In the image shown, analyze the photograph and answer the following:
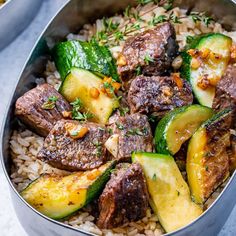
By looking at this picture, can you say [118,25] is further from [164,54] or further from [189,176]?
[189,176]

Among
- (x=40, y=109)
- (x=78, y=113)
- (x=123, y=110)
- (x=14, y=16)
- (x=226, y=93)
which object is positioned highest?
(x=14, y=16)

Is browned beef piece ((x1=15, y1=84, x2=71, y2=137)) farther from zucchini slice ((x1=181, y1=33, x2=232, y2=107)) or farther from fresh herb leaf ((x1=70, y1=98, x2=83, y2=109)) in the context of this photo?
zucchini slice ((x1=181, y1=33, x2=232, y2=107))

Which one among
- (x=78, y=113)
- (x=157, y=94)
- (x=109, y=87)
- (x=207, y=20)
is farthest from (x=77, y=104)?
(x=207, y=20)

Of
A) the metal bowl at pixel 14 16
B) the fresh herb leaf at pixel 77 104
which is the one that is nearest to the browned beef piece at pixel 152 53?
the fresh herb leaf at pixel 77 104

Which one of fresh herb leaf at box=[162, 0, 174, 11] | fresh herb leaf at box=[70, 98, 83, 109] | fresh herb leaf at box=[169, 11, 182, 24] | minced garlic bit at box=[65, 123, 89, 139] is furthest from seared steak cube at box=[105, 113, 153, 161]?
fresh herb leaf at box=[162, 0, 174, 11]

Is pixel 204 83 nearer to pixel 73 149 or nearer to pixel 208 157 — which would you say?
pixel 208 157
